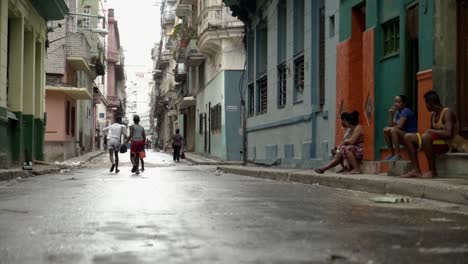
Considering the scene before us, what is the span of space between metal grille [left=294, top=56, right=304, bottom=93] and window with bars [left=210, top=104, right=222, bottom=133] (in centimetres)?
1496

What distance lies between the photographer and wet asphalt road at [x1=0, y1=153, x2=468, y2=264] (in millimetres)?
4074

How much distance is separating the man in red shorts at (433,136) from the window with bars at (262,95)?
516 inches

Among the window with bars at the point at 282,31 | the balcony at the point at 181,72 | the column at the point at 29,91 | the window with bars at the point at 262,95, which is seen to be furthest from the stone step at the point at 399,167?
the balcony at the point at 181,72

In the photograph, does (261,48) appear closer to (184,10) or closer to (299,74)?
(299,74)

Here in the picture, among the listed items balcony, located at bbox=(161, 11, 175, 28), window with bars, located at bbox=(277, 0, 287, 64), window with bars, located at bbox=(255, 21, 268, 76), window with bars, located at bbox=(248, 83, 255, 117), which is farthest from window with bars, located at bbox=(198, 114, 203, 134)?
balcony, located at bbox=(161, 11, 175, 28)

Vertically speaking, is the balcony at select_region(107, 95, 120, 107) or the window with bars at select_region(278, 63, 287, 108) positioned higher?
the balcony at select_region(107, 95, 120, 107)

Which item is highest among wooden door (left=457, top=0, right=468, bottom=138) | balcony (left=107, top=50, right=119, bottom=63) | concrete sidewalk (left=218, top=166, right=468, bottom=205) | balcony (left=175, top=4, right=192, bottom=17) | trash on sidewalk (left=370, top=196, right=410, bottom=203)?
balcony (left=107, top=50, right=119, bottom=63)

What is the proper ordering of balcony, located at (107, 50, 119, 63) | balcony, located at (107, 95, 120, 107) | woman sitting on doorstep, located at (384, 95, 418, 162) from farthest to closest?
1. balcony, located at (107, 50, 119, 63)
2. balcony, located at (107, 95, 120, 107)
3. woman sitting on doorstep, located at (384, 95, 418, 162)

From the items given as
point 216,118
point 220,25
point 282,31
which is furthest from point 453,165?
point 216,118

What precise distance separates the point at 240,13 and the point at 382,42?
13.1 m

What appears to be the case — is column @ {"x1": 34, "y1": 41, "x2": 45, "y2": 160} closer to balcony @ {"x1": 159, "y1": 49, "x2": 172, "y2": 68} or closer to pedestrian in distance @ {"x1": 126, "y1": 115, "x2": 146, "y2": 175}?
pedestrian in distance @ {"x1": 126, "y1": 115, "x2": 146, "y2": 175}

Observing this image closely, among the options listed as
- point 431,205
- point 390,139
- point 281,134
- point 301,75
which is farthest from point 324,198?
point 281,134

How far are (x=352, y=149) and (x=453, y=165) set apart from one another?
10.2 ft

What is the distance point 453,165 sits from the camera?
9.86 m
